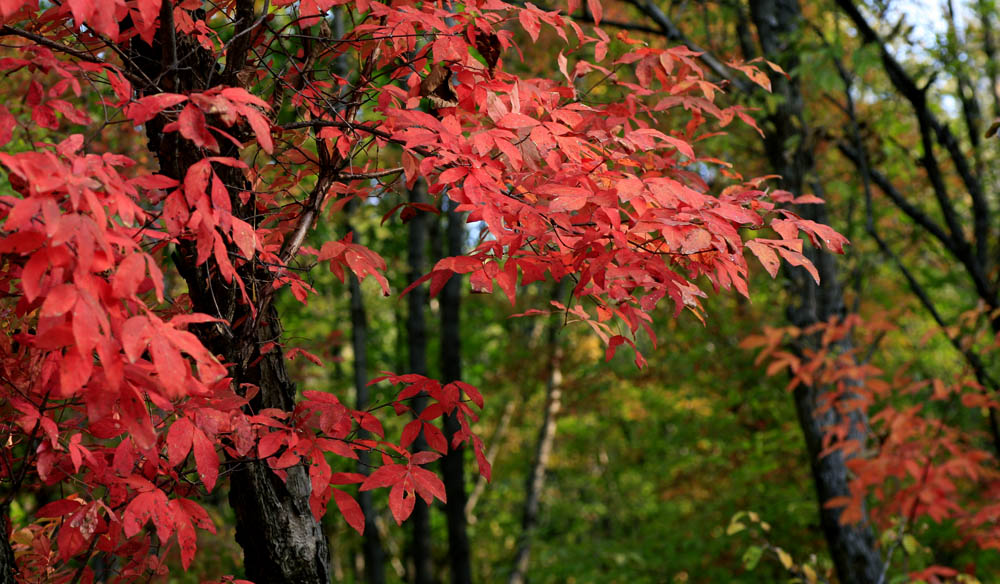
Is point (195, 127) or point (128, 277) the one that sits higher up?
point (195, 127)

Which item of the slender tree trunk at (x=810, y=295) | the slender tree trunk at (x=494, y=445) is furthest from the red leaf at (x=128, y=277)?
the slender tree trunk at (x=494, y=445)

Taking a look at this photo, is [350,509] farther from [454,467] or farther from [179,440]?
[454,467]

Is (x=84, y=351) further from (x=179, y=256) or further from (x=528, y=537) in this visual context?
(x=528, y=537)

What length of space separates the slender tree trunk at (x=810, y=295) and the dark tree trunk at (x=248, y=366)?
10.8 feet

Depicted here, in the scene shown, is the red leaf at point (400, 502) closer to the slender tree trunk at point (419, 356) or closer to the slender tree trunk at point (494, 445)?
the slender tree trunk at point (419, 356)

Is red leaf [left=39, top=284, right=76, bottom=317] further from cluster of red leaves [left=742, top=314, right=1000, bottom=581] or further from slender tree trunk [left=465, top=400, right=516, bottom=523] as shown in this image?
slender tree trunk [left=465, top=400, right=516, bottom=523]

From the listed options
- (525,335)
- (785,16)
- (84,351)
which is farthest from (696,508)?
(84,351)

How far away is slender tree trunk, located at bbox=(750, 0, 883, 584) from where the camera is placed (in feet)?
14.8

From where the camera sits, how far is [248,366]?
216 centimetres

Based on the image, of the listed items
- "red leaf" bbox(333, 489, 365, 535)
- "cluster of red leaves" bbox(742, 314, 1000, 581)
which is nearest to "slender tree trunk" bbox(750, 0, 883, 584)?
"cluster of red leaves" bbox(742, 314, 1000, 581)

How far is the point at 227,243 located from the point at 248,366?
1.18 feet

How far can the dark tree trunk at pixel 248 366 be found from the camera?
209 centimetres

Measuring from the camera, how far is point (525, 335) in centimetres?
1086

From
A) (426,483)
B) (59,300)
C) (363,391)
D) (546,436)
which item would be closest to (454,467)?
(363,391)
